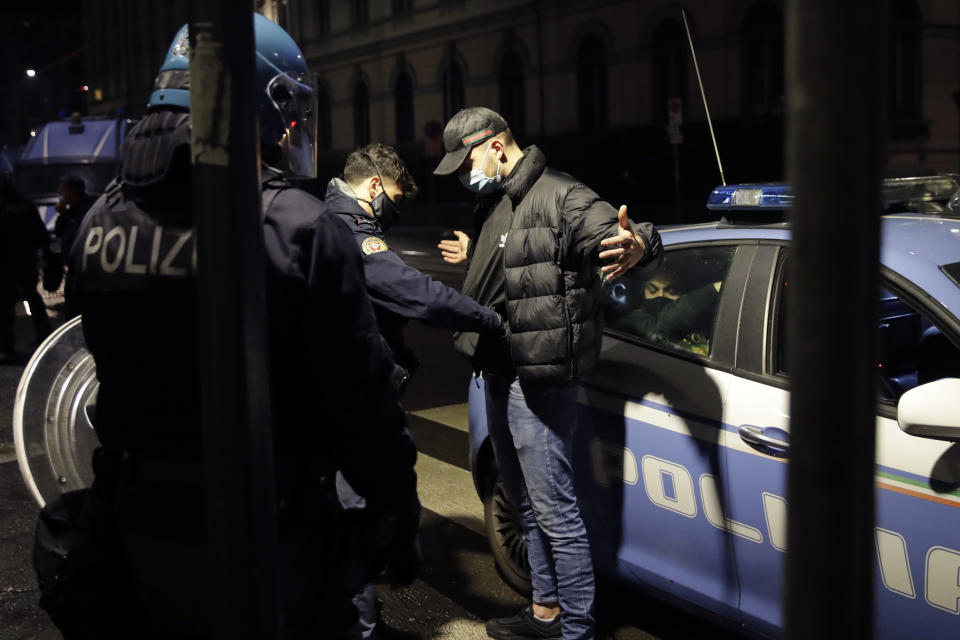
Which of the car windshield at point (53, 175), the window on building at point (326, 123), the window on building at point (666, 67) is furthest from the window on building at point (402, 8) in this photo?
the car windshield at point (53, 175)

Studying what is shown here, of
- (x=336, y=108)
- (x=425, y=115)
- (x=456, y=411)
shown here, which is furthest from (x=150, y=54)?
(x=456, y=411)

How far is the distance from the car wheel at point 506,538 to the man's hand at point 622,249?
1.21 m

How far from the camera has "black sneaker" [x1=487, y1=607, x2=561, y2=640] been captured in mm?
3695

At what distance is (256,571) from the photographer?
1.48 meters

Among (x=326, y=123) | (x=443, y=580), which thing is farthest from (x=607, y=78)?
(x=443, y=580)

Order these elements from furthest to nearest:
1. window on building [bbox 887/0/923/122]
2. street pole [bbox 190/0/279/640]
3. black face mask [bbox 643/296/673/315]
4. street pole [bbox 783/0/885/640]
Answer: window on building [bbox 887/0/923/122] → black face mask [bbox 643/296/673/315] → street pole [bbox 190/0/279/640] → street pole [bbox 783/0/885/640]

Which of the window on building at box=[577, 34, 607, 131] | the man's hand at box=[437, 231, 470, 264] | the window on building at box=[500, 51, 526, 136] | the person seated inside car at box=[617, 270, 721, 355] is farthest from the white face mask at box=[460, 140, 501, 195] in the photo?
the window on building at box=[500, 51, 526, 136]

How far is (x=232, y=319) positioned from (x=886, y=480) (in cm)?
203

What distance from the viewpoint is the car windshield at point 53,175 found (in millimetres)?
15828

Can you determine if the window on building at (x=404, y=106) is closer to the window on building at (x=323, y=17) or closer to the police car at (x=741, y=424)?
the window on building at (x=323, y=17)

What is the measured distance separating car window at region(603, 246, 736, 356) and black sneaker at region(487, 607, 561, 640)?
1065 mm

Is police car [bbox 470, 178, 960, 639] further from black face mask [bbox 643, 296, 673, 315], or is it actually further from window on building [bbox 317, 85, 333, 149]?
window on building [bbox 317, 85, 333, 149]

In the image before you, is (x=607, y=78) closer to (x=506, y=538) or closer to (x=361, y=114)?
(x=361, y=114)

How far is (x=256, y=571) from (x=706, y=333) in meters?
2.28
